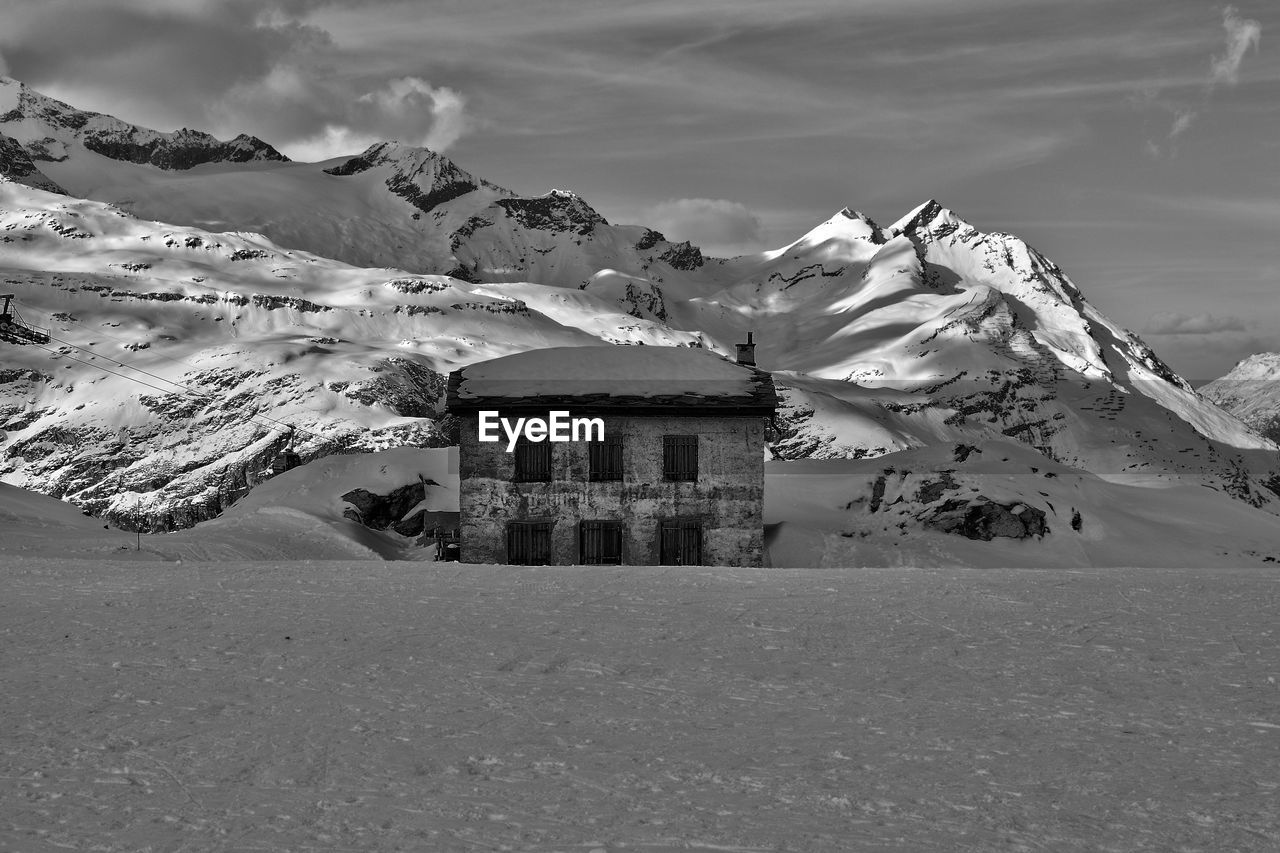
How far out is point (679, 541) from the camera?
37.6 metres

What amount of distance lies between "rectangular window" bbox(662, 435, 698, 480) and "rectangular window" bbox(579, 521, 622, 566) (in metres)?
2.01

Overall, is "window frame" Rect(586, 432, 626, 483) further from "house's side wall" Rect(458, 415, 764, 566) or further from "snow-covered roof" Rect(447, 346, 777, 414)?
"snow-covered roof" Rect(447, 346, 777, 414)

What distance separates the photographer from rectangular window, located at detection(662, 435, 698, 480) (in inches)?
1481

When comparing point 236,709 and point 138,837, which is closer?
point 138,837

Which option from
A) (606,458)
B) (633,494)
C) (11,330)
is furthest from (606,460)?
(11,330)

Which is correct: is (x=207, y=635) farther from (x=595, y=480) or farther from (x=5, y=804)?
(x=595, y=480)

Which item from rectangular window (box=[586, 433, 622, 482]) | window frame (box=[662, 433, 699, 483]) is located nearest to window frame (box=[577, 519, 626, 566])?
rectangular window (box=[586, 433, 622, 482])

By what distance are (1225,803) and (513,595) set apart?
35.1 feet

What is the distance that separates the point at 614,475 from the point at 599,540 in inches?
71.2

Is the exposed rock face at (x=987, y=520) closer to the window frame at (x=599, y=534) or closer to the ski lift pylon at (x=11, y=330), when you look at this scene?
the window frame at (x=599, y=534)

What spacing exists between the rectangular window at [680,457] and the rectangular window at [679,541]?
1270mm

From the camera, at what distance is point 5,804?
9.77 metres

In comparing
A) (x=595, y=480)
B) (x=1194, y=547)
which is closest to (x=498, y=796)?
(x=595, y=480)

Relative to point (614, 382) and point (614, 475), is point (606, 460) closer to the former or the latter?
point (614, 475)
